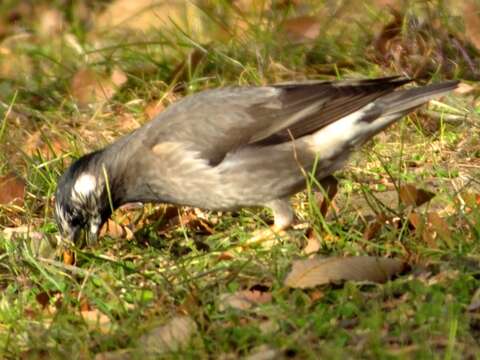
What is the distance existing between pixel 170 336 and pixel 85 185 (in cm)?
209

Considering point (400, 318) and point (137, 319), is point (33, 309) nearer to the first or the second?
point (137, 319)

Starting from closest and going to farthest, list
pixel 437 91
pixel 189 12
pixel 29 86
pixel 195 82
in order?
pixel 437 91, pixel 195 82, pixel 29 86, pixel 189 12

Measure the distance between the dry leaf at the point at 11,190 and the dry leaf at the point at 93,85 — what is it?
6.10 ft

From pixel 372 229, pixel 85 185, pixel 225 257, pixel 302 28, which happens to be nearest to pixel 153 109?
pixel 302 28

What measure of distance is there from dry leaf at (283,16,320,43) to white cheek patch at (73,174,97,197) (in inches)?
111

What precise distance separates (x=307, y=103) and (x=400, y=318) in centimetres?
209

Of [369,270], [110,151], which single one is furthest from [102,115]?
[369,270]

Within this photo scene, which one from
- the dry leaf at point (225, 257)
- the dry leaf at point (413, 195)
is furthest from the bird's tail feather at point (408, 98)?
the dry leaf at point (225, 257)

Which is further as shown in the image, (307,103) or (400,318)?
(307,103)

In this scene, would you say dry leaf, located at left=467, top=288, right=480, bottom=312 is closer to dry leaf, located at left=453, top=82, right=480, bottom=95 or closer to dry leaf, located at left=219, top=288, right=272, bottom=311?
dry leaf, located at left=219, top=288, right=272, bottom=311

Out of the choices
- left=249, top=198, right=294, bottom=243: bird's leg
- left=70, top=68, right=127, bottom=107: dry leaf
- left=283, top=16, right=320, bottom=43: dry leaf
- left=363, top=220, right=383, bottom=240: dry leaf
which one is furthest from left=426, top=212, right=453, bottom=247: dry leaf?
left=70, top=68, right=127, bottom=107: dry leaf

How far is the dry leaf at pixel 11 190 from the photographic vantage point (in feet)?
23.4

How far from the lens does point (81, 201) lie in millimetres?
6617

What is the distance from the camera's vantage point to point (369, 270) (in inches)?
202
